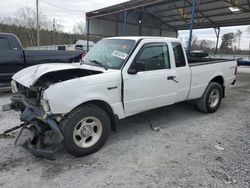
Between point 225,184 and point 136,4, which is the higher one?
point 136,4

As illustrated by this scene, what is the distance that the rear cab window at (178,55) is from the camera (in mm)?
4765

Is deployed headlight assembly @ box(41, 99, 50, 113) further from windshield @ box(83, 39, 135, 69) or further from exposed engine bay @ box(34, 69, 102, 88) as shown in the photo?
windshield @ box(83, 39, 135, 69)

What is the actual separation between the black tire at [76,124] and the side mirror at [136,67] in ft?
2.76

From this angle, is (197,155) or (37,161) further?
(197,155)

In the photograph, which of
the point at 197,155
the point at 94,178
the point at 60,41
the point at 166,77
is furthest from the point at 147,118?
the point at 60,41

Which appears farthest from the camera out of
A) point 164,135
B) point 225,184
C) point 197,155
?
point 164,135

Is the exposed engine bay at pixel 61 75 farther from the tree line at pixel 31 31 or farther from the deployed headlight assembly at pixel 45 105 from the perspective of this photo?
the tree line at pixel 31 31

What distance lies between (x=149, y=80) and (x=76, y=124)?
5.25ft

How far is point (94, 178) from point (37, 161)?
102cm

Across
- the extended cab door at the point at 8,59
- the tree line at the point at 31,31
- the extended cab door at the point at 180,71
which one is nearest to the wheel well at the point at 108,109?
the extended cab door at the point at 180,71

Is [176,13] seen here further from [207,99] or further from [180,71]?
[180,71]

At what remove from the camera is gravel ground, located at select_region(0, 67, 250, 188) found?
295cm

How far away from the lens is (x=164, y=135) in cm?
444

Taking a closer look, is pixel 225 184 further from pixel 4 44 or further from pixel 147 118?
pixel 4 44
